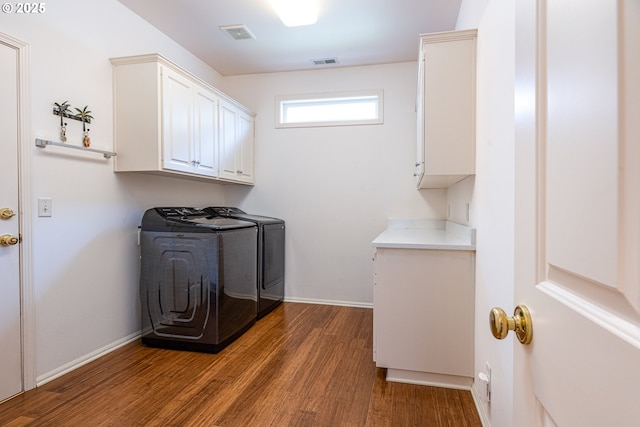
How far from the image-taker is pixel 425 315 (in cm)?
214

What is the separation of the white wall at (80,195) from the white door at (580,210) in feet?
8.49

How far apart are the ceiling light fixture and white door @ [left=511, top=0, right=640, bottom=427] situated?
2.44 m

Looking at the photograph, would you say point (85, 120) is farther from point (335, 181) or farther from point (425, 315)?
point (425, 315)

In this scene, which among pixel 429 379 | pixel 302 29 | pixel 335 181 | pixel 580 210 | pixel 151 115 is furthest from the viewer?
pixel 335 181

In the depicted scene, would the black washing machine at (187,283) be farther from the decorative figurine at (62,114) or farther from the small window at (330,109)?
the small window at (330,109)

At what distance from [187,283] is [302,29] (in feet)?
7.93

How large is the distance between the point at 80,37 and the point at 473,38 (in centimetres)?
263

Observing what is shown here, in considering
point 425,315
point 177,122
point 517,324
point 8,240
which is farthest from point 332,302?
point 517,324

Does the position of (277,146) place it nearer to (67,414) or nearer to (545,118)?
(67,414)

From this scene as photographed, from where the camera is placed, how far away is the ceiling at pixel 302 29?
2781 millimetres

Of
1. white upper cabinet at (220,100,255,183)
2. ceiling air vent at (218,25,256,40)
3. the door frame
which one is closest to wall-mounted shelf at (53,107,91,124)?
the door frame

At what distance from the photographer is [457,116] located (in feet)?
7.13

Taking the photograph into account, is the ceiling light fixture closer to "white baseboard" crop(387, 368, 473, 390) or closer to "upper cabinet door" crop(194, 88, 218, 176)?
"upper cabinet door" crop(194, 88, 218, 176)

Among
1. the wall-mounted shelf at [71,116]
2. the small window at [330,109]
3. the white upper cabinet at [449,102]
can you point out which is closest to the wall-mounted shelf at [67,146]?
the wall-mounted shelf at [71,116]
